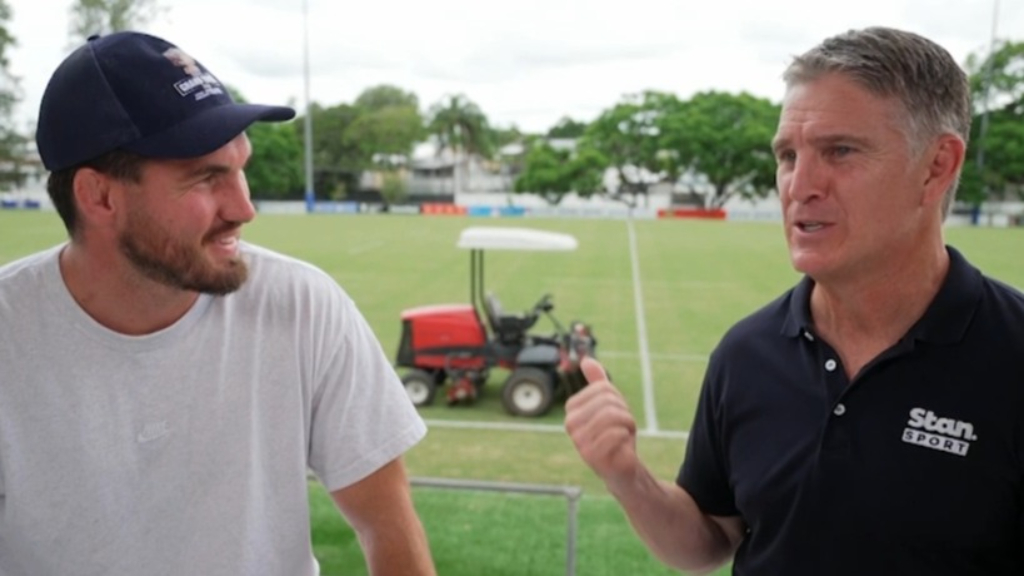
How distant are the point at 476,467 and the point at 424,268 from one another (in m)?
13.8

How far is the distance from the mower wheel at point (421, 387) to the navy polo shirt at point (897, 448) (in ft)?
21.6

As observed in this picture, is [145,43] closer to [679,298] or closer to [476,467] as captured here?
[476,467]

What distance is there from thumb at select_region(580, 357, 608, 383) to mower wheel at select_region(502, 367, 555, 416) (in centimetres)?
606

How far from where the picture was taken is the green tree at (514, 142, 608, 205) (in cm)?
5225

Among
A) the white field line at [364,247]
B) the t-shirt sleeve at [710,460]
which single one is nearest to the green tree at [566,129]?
the white field line at [364,247]

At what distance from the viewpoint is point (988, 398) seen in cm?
153

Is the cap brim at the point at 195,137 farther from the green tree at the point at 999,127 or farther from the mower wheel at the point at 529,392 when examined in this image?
the green tree at the point at 999,127

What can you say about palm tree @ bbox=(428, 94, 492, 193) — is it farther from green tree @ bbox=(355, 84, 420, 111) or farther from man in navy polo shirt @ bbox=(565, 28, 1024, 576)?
man in navy polo shirt @ bbox=(565, 28, 1024, 576)

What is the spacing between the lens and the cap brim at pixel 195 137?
1.58 metres

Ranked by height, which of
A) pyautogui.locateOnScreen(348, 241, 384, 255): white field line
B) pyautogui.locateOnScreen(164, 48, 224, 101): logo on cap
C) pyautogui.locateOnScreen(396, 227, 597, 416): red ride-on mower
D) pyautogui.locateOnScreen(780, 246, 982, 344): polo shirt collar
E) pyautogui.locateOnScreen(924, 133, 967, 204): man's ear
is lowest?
pyautogui.locateOnScreen(348, 241, 384, 255): white field line

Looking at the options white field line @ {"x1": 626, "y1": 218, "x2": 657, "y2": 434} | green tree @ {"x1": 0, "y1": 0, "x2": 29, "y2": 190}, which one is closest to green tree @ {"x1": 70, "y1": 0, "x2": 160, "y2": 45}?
green tree @ {"x1": 0, "y1": 0, "x2": 29, "y2": 190}

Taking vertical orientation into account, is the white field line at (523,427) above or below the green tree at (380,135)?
below

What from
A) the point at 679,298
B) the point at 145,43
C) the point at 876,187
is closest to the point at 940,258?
the point at 876,187

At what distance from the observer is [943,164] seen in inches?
63.6
